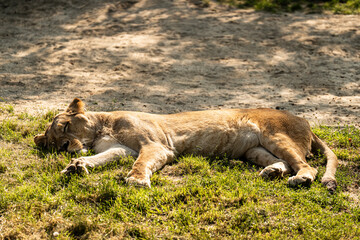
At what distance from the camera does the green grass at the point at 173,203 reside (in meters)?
4.00

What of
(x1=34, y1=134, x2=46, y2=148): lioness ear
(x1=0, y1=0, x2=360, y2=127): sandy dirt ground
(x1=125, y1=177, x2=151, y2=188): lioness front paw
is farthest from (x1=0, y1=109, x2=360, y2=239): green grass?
(x1=0, y1=0, x2=360, y2=127): sandy dirt ground

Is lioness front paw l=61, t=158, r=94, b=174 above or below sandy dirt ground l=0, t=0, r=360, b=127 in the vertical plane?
above

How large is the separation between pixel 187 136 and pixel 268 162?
117 cm

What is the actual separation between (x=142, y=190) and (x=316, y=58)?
7.12 m

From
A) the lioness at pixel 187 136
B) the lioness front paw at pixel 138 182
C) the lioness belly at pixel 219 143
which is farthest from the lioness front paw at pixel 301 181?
the lioness front paw at pixel 138 182

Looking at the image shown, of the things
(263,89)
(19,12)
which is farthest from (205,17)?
(19,12)

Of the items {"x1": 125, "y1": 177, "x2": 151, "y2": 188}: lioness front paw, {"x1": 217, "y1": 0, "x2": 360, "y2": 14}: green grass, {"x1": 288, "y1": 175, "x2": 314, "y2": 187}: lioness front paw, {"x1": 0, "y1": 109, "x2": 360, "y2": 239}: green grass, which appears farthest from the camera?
{"x1": 217, "y1": 0, "x2": 360, "y2": 14}: green grass

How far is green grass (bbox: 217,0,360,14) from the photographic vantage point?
44.2ft

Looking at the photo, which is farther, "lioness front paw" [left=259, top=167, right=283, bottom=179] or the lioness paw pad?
"lioness front paw" [left=259, top=167, right=283, bottom=179]

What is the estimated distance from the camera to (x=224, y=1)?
14195mm

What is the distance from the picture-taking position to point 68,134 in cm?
577

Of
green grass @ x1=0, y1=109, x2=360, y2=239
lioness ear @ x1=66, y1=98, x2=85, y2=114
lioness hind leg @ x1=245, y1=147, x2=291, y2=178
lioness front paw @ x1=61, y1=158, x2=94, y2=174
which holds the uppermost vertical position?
lioness ear @ x1=66, y1=98, x2=85, y2=114

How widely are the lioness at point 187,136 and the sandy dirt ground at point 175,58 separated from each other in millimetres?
1537

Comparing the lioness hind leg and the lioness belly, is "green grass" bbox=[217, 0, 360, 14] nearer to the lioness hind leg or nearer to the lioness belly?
the lioness belly
